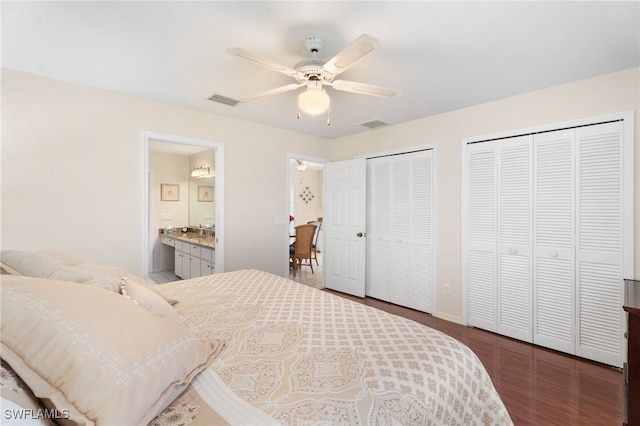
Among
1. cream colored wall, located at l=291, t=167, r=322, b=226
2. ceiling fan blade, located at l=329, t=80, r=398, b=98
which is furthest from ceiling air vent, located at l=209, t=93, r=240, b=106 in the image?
cream colored wall, located at l=291, t=167, r=322, b=226

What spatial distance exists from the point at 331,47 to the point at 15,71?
2633 mm

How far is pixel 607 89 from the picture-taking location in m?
2.53

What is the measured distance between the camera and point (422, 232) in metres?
3.77

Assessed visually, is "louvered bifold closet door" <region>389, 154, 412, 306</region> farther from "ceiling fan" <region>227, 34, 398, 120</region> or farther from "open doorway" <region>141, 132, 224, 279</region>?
"open doorway" <region>141, 132, 224, 279</region>

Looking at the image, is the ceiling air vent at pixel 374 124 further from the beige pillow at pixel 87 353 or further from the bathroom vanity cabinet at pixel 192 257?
the beige pillow at pixel 87 353

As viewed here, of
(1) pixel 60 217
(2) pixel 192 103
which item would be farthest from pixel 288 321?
(2) pixel 192 103

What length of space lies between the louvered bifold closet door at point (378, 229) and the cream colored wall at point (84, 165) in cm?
190

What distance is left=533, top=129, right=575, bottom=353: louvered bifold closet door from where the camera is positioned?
269 cm

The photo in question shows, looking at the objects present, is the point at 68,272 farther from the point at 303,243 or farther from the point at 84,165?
the point at 303,243

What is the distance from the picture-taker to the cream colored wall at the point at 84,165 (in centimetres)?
246

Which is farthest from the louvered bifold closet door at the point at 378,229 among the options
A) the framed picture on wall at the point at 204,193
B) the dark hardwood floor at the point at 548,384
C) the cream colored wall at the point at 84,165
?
the framed picture on wall at the point at 204,193

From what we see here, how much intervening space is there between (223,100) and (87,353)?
2883 mm

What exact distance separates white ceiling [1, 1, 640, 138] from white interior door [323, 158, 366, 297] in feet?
5.55

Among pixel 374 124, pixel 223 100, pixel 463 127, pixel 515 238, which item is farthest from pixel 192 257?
pixel 515 238
